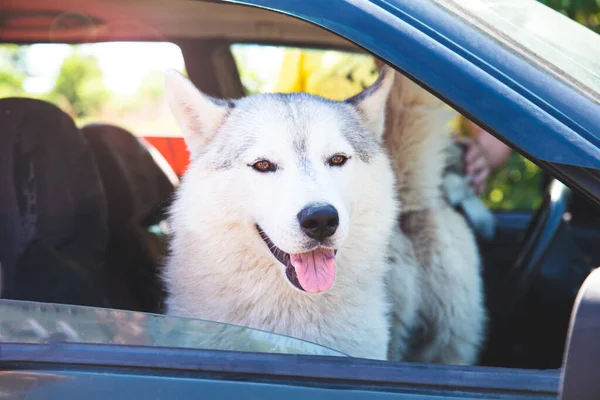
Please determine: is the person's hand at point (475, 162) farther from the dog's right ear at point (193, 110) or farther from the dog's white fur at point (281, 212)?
the dog's right ear at point (193, 110)

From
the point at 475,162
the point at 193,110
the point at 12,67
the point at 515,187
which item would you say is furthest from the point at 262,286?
the point at 515,187

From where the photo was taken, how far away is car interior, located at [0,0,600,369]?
7.07 ft

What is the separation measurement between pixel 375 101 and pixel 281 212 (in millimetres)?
570

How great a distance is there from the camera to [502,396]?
4.19 ft

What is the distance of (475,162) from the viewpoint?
3.68m

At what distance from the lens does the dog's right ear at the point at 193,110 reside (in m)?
2.14

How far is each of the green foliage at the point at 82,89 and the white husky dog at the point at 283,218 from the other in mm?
3104

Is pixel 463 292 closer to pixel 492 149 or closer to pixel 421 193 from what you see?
pixel 421 193

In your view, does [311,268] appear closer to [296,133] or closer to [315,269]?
[315,269]

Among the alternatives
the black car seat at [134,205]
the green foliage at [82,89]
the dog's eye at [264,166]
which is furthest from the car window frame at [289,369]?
the green foliage at [82,89]

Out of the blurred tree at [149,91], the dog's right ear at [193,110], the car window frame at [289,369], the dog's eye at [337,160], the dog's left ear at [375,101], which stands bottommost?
the car window frame at [289,369]

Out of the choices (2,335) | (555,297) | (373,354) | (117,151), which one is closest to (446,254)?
(555,297)

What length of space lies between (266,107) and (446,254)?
3.61 ft

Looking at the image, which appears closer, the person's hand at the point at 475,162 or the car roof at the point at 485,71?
the car roof at the point at 485,71
